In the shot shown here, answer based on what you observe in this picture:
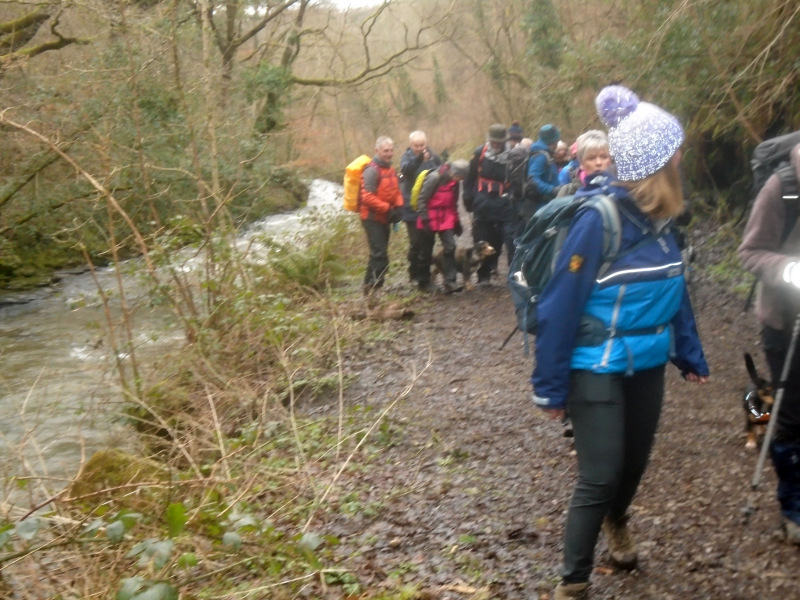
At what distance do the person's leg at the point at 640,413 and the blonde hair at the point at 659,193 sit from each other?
25.4 inches

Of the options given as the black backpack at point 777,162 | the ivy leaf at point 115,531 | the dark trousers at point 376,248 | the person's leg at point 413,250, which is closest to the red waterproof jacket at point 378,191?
the dark trousers at point 376,248

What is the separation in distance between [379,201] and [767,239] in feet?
22.9

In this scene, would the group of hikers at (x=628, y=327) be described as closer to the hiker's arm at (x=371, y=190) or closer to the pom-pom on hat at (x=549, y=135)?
the pom-pom on hat at (x=549, y=135)

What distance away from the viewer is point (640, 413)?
3.24m

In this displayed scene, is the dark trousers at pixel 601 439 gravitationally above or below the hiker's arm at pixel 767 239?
below

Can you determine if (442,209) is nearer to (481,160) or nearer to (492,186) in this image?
(492,186)

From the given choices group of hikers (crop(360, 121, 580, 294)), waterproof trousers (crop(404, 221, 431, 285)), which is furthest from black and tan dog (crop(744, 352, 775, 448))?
waterproof trousers (crop(404, 221, 431, 285))

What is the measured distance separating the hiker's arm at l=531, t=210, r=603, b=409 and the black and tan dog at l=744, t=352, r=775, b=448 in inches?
81.4

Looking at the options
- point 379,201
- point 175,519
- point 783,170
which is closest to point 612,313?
point 783,170

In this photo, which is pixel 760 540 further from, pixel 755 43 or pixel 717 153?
pixel 717 153

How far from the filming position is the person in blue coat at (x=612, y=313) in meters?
3.04

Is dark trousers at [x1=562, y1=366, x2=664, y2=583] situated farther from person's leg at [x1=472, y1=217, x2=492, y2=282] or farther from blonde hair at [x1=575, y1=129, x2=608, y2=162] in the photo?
person's leg at [x1=472, y1=217, x2=492, y2=282]

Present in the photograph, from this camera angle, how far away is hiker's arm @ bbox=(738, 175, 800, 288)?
3.38 metres

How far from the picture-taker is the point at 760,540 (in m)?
3.86
